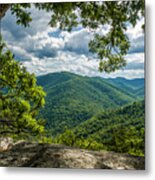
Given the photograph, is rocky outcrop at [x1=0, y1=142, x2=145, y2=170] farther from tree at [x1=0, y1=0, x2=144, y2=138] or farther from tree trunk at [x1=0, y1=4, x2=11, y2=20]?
tree trunk at [x1=0, y1=4, x2=11, y2=20]

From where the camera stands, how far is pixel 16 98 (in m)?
3.84

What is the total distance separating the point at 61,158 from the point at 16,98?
0.55 meters

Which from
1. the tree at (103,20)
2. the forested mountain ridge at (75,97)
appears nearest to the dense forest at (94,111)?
the forested mountain ridge at (75,97)

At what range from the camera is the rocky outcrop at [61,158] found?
141 inches

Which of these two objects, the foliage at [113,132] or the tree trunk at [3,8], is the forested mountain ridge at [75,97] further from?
the tree trunk at [3,8]

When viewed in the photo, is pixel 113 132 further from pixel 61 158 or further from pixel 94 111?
pixel 61 158

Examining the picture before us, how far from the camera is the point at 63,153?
3645mm

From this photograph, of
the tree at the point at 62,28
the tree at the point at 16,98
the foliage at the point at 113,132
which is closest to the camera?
the foliage at the point at 113,132

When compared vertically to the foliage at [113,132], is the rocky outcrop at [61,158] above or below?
below

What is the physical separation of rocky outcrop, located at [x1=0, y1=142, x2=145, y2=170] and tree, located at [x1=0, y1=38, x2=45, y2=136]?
13cm

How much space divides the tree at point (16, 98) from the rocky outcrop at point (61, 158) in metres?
0.13

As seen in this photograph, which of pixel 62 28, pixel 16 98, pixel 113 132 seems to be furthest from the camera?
pixel 16 98

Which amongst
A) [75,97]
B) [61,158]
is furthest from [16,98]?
[61,158]

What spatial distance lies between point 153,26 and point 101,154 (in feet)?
2.97
